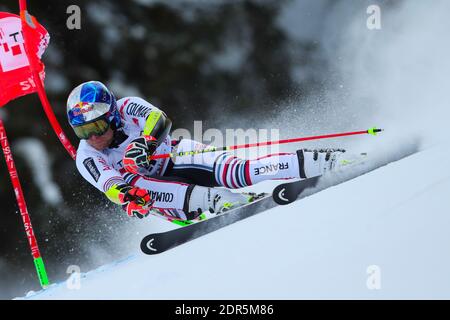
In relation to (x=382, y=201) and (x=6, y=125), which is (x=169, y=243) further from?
(x=6, y=125)

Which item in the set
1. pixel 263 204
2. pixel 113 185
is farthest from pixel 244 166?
pixel 113 185

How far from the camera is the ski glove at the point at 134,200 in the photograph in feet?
10.7

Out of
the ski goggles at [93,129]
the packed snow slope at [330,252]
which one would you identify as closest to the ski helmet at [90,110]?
the ski goggles at [93,129]

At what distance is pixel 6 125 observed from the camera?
7648mm

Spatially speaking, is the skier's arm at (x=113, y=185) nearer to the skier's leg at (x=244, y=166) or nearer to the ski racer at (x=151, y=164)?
the ski racer at (x=151, y=164)

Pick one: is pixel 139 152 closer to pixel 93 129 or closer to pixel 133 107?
pixel 93 129

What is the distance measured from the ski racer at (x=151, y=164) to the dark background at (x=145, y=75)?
3.43m

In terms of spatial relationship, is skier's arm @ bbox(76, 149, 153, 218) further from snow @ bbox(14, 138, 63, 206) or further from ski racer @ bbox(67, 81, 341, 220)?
snow @ bbox(14, 138, 63, 206)

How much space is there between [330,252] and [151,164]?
170cm

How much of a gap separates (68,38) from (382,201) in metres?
6.22

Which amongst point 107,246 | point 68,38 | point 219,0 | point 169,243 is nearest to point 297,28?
point 219,0

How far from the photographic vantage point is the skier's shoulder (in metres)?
3.59

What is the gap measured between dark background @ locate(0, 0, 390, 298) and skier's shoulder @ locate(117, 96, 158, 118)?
3528 mm

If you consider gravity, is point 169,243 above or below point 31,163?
below
